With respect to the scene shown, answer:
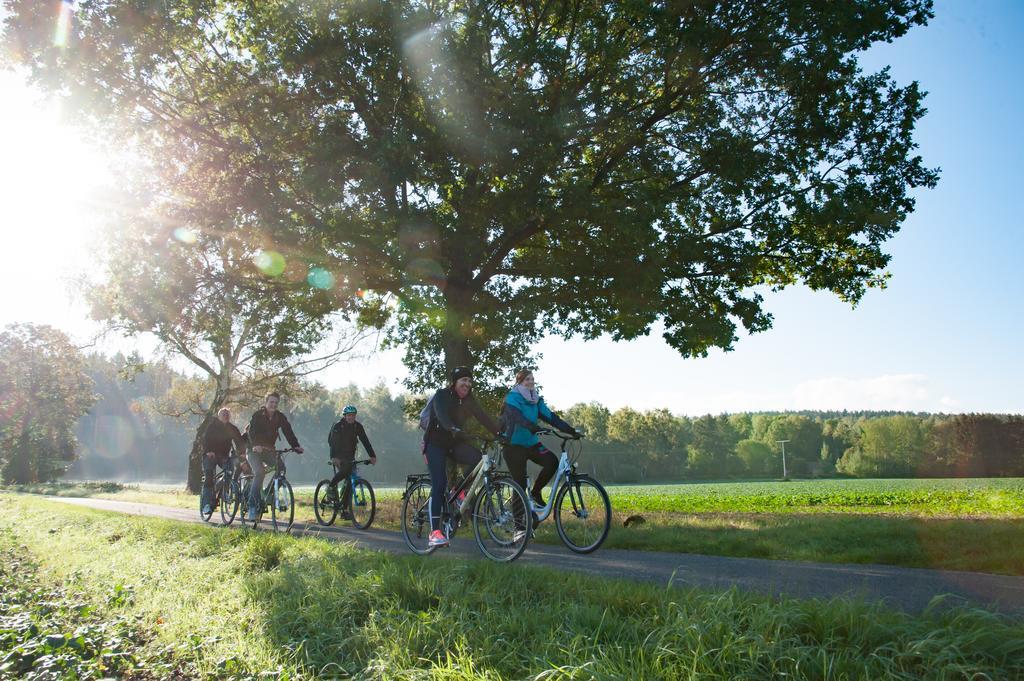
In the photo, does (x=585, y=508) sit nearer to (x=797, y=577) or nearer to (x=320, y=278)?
(x=797, y=577)

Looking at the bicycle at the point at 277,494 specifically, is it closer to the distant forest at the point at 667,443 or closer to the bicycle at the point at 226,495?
the bicycle at the point at 226,495

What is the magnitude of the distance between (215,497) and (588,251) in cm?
864

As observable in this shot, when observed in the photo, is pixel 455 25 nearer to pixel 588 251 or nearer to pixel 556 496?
pixel 588 251

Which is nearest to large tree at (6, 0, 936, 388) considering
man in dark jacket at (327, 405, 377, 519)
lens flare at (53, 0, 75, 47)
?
lens flare at (53, 0, 75, 47)

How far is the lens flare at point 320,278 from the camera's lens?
48.4 ft

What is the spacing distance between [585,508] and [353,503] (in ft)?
20.6

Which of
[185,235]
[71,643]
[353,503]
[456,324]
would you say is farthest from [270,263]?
[71,643]

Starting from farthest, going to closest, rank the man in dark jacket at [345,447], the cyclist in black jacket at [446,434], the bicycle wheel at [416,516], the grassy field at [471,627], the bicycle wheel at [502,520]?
the man in dark jacket at [345,447] < the bicycle wheel at [416,516] < the cyclist in black jacket at [446,434] < the bicycle wheel at [502,520] < the grassy field at [471,627]

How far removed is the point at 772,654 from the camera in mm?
3170

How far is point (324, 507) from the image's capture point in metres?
13.1

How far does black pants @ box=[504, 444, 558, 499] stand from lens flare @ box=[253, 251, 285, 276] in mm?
8192

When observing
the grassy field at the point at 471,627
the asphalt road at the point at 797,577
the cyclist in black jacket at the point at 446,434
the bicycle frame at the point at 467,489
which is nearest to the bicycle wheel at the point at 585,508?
the asphalt road at the point at 797,577

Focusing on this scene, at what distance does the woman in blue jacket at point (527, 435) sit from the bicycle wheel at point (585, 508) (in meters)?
0.34

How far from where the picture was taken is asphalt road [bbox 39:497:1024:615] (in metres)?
4.90
